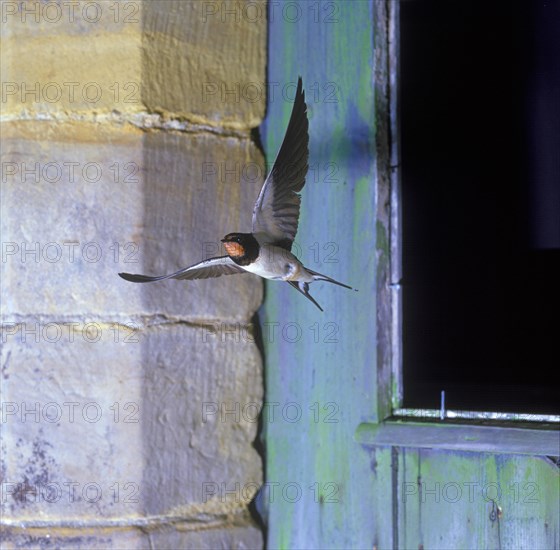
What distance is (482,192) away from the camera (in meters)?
2.05

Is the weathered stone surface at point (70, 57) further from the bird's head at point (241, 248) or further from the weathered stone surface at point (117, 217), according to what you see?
the bird's head at point (241, 248)

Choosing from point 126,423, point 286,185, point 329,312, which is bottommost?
point 126,423

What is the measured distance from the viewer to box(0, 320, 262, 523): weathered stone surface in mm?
1671

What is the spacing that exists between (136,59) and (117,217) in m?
0.36

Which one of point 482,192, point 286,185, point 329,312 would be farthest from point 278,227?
point 482,192

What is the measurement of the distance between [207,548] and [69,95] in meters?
1.10

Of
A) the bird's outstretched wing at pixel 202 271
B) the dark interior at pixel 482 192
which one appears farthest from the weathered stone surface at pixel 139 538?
the bird's outstretched wing at pixel 202 271

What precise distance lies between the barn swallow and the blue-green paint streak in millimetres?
477

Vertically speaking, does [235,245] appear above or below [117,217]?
below

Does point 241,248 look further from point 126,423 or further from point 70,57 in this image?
point 70,57

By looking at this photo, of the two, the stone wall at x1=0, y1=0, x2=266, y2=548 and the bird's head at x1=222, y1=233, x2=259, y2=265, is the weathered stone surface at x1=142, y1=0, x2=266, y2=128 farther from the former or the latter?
the bird's head at x1=222, y1=233, x2=259, y2=265

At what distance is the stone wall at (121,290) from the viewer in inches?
66.0

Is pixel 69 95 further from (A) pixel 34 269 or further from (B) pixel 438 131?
(B) pixel 438 131

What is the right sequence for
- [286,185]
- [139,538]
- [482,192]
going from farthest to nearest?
[482,192]
[139,538]
[286,185]
